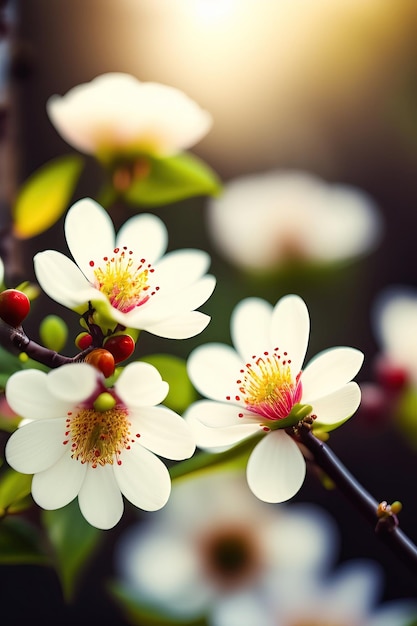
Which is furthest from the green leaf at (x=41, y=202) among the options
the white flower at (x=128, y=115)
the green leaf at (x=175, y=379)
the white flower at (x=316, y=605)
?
the white flower at (x=316, y=605)

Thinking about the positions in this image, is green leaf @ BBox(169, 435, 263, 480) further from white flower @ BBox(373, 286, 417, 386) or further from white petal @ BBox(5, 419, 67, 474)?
white flower @ BBox(373, 286, 417, 386)

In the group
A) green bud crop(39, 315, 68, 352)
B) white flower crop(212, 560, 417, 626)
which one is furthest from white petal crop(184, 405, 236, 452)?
white flower crop(212, 560, 417, 626)

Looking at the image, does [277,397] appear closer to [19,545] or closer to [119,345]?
[119,345]

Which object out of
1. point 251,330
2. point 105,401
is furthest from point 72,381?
point 251,330

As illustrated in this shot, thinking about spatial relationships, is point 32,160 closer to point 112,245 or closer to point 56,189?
point 56,189

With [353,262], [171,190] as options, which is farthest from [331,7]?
[171,190]

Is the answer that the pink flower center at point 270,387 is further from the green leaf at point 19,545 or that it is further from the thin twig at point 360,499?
the green leaf at point 19,545
